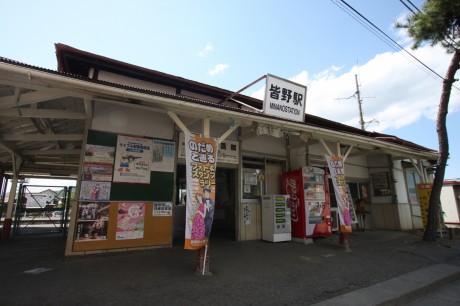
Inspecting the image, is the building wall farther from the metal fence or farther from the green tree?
the green tree

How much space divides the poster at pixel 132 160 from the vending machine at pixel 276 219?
3645mm

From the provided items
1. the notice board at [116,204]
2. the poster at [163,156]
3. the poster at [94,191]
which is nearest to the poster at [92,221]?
the notice board at [116,204]

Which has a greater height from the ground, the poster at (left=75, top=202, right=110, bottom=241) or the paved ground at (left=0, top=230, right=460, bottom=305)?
the poster at (left=75, top=202, right=110, bottom=241)

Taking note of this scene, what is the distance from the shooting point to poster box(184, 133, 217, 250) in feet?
14.8

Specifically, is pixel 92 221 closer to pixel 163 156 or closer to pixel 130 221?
pixel 130 221

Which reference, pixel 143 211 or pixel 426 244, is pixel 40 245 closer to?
pixel 143 211

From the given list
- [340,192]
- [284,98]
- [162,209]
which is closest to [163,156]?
[162,209]

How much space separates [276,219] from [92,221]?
193 inches

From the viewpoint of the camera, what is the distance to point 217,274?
4.66m

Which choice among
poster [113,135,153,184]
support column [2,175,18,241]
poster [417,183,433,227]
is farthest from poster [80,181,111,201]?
poster [417,183,433,227]

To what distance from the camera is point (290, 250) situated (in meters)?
6.79

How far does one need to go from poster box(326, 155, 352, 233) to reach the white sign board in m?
1.59

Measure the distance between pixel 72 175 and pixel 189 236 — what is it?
41.2 ft

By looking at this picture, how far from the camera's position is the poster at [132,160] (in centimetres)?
620
